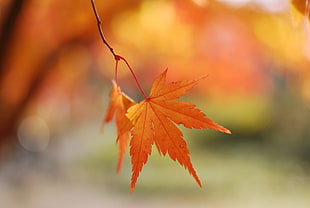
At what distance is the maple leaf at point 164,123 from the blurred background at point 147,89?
29 centimetres

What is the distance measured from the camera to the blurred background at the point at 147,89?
2.35 meters

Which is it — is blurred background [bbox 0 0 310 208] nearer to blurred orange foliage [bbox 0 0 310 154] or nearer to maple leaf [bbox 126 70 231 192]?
blurred orange foliage [bbox 0 0 310 154]

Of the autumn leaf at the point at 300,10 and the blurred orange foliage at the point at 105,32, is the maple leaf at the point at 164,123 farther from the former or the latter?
the blurred orange foliage at the point at 105,32

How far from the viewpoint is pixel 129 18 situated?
7.60ft

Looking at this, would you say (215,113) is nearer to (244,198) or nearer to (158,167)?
(158,167)

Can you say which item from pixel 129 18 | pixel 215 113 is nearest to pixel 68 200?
pixel 129 18

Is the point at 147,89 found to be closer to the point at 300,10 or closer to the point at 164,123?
the point at 300,10

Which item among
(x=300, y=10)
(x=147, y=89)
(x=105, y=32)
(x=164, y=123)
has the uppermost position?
(x=147, y=89)

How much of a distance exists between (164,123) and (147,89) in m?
7.42

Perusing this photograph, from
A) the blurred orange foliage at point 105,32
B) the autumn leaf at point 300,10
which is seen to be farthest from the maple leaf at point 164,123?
the blurred orange foliage at point 105,32

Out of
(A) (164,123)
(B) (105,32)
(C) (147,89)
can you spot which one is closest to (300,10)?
(A) (164,123)

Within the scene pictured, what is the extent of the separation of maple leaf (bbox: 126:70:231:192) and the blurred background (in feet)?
0.95

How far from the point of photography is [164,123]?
551 mm

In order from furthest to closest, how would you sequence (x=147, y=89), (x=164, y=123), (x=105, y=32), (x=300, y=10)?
(x=147, y=89)
(x=105, y=32)
(x=300, y=10)
(x=164, y=123)
